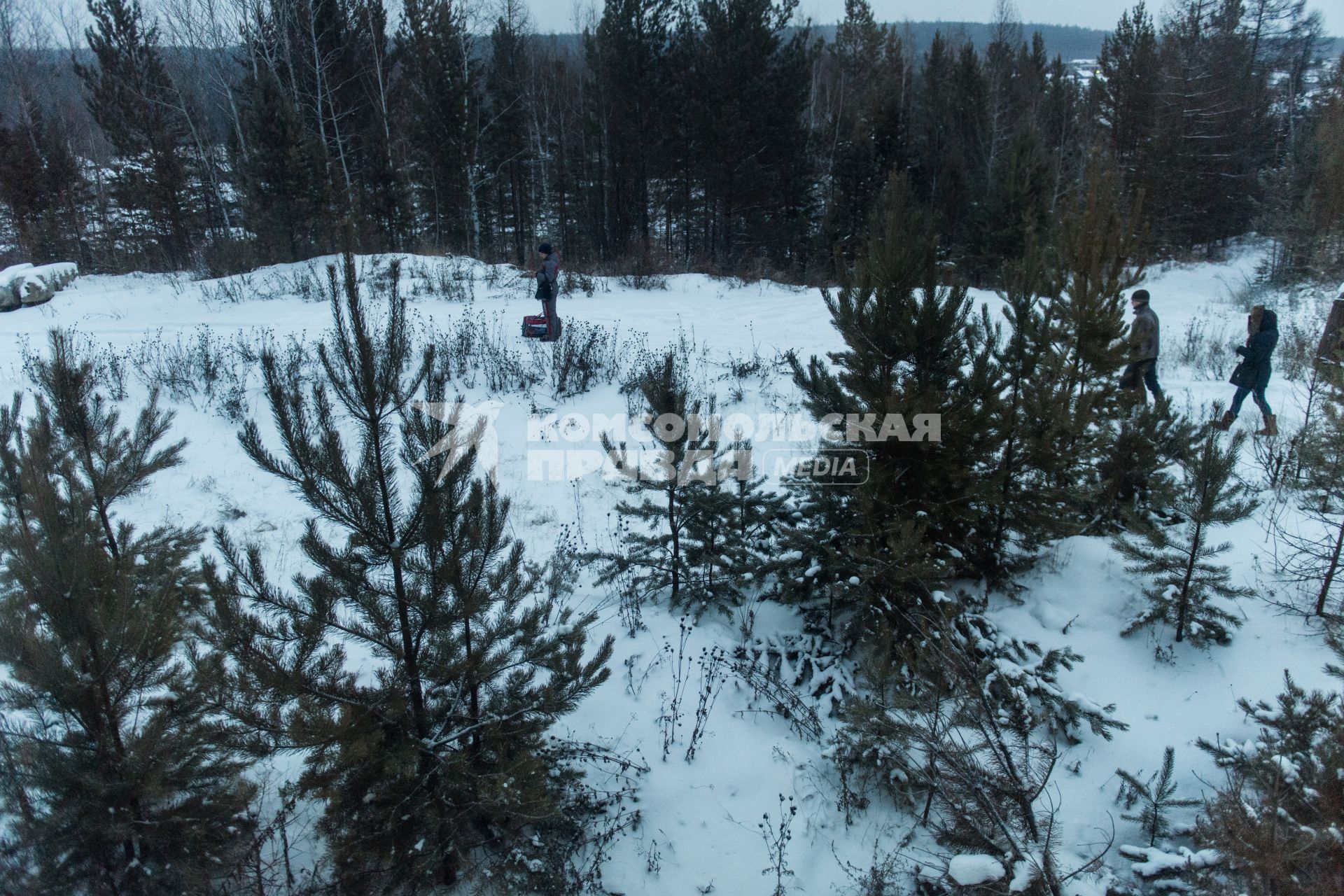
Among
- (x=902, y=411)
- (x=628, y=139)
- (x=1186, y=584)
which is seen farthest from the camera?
(x=628, y=139)

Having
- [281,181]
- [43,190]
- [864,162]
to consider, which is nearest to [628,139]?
[864,162]

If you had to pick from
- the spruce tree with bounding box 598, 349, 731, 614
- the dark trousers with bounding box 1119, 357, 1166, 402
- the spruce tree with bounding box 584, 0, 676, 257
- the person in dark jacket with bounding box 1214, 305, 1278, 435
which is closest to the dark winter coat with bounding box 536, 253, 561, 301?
the spruce tree with bounding box 598, 349, 731, 614

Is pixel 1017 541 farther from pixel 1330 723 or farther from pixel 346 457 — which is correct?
pixel 346 457

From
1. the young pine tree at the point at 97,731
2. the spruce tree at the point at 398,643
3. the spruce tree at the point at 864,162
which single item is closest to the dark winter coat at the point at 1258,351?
the spruce tree at the point at 398,643

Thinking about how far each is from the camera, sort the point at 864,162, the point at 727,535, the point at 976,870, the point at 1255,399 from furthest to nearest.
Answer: the point at 864,162 < the point at 1255,399 < the point at 727,535 < the point at 976,870

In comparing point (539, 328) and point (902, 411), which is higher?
point (902, 411)

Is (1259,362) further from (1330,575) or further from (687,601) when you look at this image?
(687,601)

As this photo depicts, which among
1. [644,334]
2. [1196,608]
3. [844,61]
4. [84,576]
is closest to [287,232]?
[644,334]
